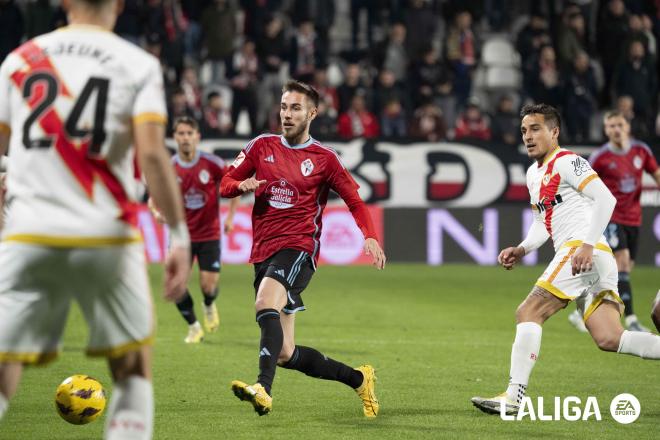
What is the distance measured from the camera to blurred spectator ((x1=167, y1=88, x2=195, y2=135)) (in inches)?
725

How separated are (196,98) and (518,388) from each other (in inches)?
507

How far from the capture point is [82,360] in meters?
9.30

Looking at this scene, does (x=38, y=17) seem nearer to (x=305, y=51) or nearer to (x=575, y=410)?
(x=305, y=51)

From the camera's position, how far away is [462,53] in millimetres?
20875

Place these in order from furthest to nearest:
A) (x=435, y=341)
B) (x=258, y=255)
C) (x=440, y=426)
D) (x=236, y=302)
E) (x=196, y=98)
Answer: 1. (x=196, y=98)
2. (x=236, y=302)
3. (x=435, y=341)
4. (x=258, y=255)
5. (x=440, y=426)

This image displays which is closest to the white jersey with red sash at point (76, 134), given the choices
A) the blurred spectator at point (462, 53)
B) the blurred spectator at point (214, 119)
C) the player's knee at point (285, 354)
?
the player's knee at point (285, 354)

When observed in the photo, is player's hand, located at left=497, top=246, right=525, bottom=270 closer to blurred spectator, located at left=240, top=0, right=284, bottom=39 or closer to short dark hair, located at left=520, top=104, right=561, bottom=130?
short dark hair, located at left=520, top=104, right=561, bottom=130

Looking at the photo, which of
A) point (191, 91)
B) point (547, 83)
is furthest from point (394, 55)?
point (191, 91)

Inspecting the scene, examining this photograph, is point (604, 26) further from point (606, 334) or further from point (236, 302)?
point (606, 334)

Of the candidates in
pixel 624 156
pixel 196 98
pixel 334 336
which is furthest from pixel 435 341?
pixel 196 98

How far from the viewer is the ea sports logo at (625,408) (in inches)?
277

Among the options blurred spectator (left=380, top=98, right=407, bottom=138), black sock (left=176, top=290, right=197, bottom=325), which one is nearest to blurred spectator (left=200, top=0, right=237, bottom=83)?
blurred spectator (left=380, top=98, right=407, bottom=138)

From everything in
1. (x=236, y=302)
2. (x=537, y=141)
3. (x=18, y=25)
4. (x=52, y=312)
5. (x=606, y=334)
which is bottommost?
(x=236, y=302)

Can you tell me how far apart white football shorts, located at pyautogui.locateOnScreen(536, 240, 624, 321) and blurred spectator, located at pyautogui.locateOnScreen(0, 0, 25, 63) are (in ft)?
46.8
